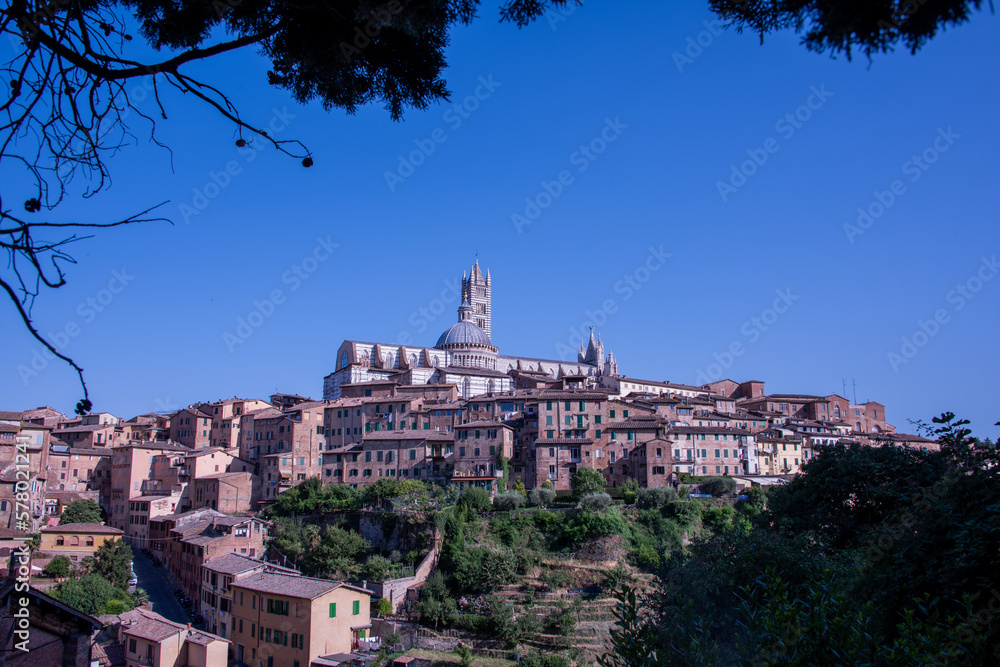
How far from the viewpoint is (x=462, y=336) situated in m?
105

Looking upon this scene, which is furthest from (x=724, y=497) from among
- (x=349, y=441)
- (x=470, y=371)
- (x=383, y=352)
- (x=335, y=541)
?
(x=383, y=352)

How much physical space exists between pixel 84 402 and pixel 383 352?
91.5 metres

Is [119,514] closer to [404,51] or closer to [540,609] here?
[540,609]

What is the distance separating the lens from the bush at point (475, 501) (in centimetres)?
4809

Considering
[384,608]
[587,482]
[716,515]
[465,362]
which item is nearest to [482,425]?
[587,482]

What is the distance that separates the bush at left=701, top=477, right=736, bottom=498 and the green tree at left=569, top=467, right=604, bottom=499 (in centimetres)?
715

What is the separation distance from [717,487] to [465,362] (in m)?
54.8

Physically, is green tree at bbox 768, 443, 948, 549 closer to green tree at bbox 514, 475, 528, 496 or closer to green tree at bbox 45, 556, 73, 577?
green tree at bbox 514, 475, 528, 496

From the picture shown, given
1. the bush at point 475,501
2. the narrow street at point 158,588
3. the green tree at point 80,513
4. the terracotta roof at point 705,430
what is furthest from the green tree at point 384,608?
the green tree at point 80,513

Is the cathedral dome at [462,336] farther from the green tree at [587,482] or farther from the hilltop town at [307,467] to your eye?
the green tree at [587,482]

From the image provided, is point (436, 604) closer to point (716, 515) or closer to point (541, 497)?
point (541, 497)

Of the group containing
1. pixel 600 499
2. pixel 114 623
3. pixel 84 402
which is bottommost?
pixel 114 623

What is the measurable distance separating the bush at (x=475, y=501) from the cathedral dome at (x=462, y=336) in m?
55.9

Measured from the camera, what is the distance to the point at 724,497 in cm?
4978
